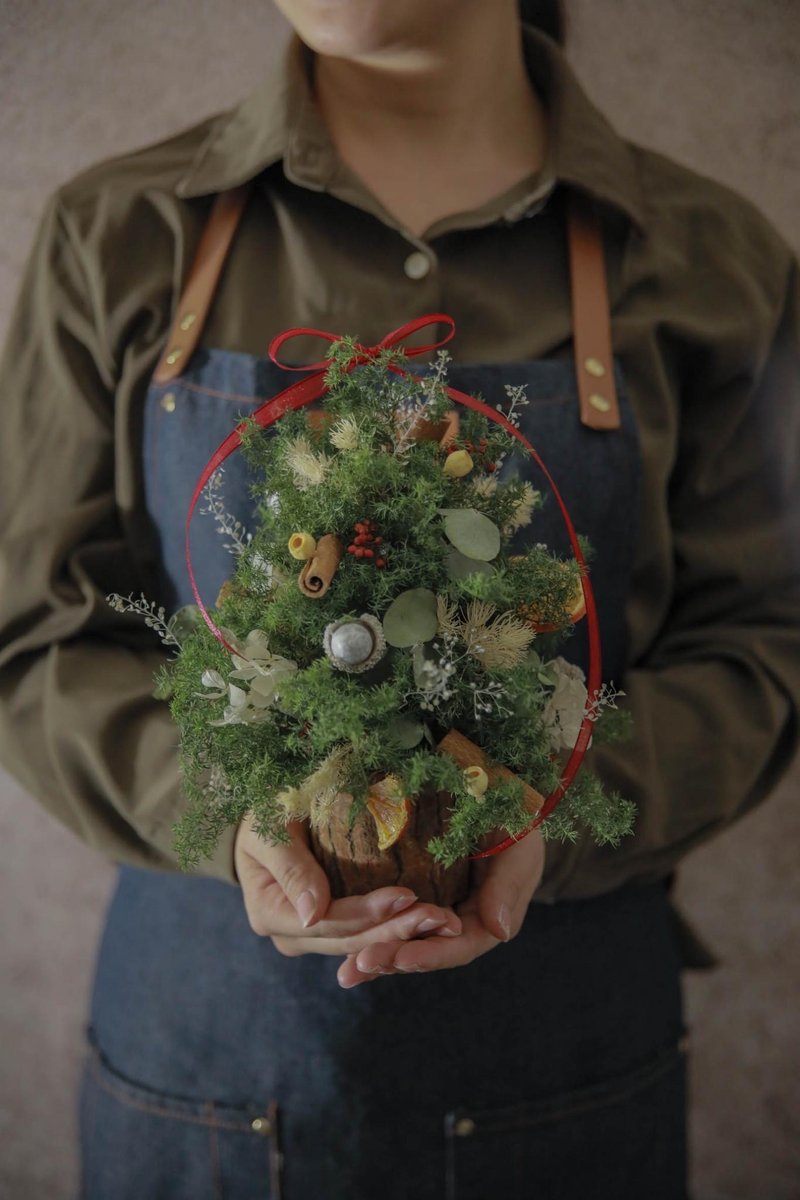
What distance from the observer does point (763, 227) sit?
2.41 feet

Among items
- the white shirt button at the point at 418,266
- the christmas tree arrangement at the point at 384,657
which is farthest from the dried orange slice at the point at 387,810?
the white shirt button at the point at 418,266

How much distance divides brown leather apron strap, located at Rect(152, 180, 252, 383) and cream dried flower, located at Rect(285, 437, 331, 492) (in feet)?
0.76

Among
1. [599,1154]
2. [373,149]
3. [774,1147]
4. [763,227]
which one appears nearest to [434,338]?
[373,149]

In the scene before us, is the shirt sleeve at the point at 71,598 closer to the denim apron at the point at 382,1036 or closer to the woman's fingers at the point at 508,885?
the denim apron at the point at 382,1036

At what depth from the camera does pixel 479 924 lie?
495 millimetres

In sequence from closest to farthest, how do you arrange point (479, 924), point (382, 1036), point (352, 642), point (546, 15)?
point (352, 642), point (479, 924), point (382, 1036), point (546, 15)

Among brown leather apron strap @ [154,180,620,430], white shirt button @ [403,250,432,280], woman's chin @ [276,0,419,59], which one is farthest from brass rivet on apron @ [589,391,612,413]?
woman's chin @ [276,0,419,59]

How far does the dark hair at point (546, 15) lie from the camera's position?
0.77 m

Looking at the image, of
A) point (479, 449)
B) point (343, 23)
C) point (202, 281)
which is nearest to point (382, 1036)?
point (479, 449)

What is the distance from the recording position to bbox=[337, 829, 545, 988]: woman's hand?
1.52 ft

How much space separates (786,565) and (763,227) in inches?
9.2

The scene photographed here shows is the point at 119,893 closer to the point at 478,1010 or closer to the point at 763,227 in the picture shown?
the point at 478,1010

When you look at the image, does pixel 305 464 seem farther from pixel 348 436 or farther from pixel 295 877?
pixel 295 877

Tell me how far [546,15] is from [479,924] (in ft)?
2.09
